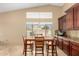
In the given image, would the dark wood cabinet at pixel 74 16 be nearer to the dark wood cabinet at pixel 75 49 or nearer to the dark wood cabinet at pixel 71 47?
the dark wood cabinet at pixel 71 47

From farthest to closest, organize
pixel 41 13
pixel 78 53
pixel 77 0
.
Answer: pixel 41 13 < pixel 78 53 < pixel 77 0

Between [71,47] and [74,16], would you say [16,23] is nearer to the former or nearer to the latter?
[74,16]

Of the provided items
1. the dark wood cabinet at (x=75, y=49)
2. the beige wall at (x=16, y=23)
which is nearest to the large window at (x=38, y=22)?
the beige wall at (x=16, y=23)

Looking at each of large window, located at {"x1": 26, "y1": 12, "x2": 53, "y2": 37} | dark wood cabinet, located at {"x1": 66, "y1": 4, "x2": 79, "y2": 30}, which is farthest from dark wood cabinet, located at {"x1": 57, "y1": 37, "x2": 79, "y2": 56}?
large window, located at {"x1": 26, "y1": 12, "x2": 53, "y2": 37}

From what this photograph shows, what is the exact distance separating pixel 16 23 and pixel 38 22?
1769 millimetres

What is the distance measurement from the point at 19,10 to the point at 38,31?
2260mm

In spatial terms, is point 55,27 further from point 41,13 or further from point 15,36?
point 15,36

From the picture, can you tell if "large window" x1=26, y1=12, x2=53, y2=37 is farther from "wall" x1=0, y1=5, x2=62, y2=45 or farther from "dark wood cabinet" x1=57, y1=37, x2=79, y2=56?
"dark wood cabinet" x1=57, y1=37, x2=79, y2=56

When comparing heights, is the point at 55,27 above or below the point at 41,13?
below

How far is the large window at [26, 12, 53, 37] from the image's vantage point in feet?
39.9

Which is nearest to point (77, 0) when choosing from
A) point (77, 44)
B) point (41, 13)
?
point (77, 44)

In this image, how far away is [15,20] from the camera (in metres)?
12.4

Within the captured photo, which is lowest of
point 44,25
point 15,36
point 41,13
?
point 15,36

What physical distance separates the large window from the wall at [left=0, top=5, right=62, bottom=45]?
317 millimetres
